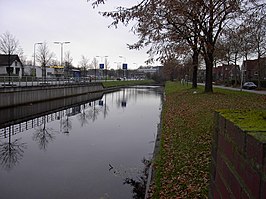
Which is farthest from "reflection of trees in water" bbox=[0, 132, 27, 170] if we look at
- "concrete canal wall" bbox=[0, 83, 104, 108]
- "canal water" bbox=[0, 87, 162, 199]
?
"concrete canal wall" bbox=[0, 83, 104, 108]

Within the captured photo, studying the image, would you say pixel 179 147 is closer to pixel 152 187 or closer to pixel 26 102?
pixel 152 187

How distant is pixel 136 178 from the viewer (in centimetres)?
1016

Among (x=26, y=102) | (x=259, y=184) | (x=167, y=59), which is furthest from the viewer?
(x=26, y=102)

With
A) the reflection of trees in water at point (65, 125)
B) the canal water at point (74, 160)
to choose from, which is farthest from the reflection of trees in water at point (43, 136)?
the reflection of trees in water at point (65, 125)

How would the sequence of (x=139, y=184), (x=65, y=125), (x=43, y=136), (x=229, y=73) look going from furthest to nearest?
(x=229, y=73) → (x=65, y=125) → (x=43, y=136) → (x=139, y=184)

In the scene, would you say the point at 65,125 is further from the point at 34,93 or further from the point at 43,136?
the point at 34,93

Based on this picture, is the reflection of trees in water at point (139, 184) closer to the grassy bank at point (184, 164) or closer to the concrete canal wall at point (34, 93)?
the grassy bank at point (184, 164)

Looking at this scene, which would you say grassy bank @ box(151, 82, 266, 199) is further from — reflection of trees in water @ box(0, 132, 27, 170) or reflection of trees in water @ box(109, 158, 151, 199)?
reflection of trees in water @ box(0, 132, 27, 170)

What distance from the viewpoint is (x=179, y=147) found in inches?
389

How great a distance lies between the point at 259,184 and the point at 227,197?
98cm

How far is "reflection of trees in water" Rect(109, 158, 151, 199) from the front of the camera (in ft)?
29.3

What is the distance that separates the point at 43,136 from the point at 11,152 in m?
4.02

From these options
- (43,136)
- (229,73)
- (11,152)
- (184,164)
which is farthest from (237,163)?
(229,73)

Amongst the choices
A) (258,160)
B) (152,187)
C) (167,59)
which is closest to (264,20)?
(167,59)
